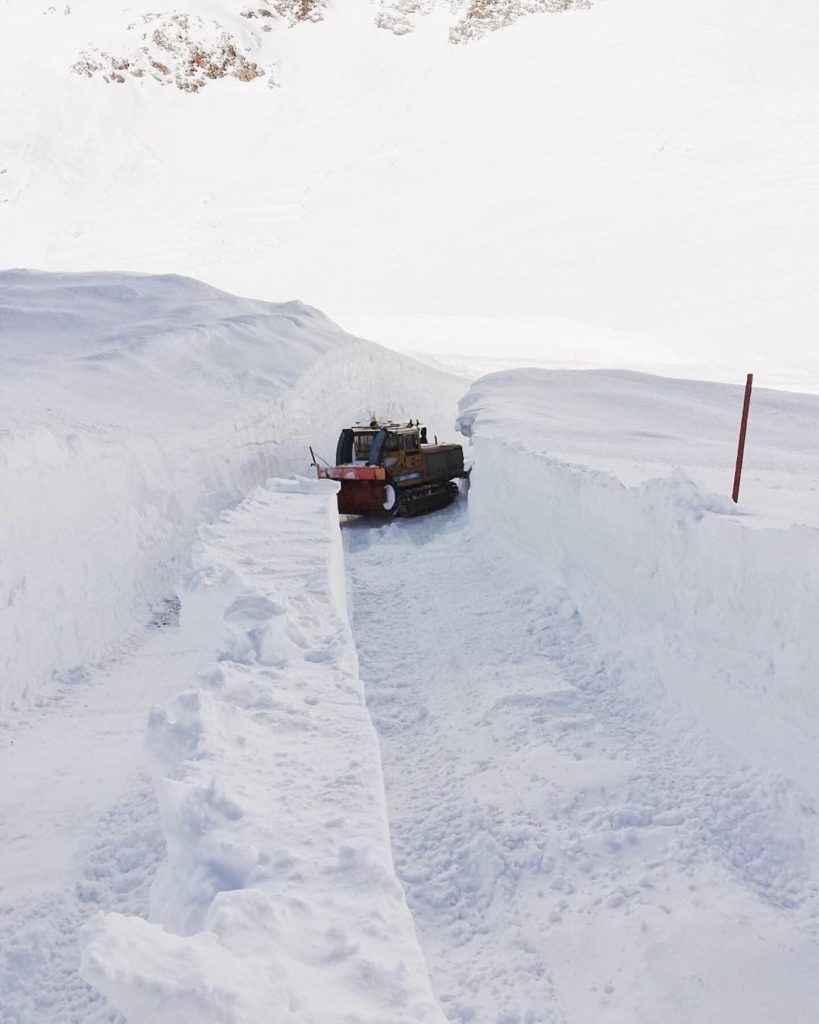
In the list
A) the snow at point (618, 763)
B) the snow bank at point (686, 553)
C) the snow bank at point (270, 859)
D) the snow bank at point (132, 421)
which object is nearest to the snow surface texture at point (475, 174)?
the snow bank at point (132, 421)

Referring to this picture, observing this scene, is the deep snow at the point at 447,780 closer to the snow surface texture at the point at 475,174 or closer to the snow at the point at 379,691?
the snow at the point at 379,691

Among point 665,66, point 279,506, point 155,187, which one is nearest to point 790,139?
point 665,66

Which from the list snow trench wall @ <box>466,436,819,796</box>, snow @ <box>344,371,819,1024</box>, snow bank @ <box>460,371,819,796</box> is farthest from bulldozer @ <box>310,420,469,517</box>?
snow trench wall @ <box>466,436,819,796</box>

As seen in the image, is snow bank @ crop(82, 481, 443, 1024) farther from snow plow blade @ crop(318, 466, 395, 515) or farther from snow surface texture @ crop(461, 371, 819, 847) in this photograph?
snow plow blade @ crop(318, 466, 395, 515)

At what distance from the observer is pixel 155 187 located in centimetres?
5031

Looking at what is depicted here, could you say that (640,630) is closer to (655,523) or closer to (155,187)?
(655,523)

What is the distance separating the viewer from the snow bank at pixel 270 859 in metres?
2.20

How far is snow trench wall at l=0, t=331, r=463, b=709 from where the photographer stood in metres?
6.49

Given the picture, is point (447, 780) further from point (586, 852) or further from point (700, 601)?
point (700, 601)

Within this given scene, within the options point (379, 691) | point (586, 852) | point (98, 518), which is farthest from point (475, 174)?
point (586, 852)

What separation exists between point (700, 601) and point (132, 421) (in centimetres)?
686

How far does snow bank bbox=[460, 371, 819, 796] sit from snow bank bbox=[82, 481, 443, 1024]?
6.27ft

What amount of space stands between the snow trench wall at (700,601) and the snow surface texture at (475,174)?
19.6 metres

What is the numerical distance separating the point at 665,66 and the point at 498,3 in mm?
20006
